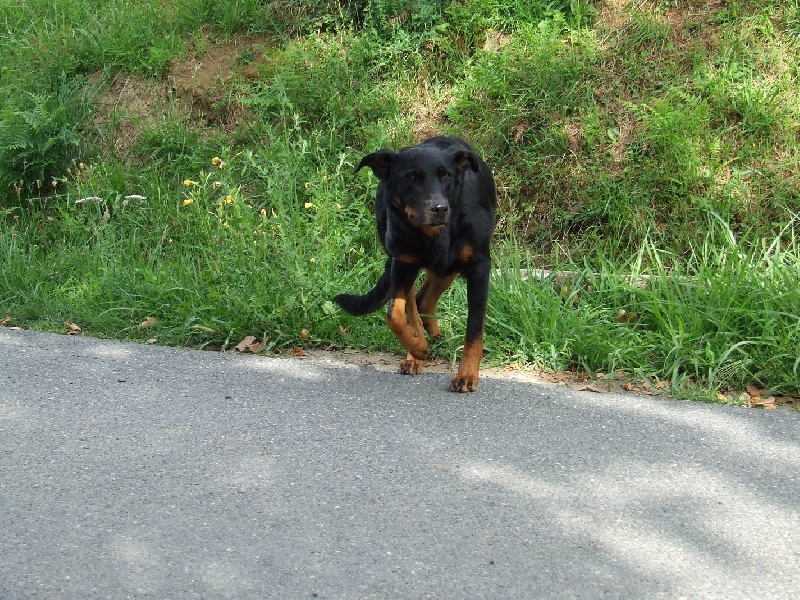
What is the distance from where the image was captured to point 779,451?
4.48 metres

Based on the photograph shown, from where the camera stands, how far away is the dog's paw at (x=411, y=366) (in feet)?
19.0

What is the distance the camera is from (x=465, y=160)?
5461 mm

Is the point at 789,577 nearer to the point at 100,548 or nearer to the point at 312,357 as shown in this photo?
the point at 100,548

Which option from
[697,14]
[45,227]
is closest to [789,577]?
[697,14]

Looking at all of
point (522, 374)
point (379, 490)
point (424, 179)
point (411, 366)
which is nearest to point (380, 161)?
point (424, 179)

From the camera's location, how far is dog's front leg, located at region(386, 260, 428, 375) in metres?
5.56

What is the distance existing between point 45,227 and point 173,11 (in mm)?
3395

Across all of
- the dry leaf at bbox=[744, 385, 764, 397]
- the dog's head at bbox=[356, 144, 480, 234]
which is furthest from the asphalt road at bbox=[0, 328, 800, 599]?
the dog's head at bbox=[356, 144, 480, 234]

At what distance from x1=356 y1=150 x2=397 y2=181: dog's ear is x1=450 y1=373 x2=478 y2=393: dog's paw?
1.19 meters

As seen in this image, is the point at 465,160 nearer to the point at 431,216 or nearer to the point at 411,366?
the point at 431,216

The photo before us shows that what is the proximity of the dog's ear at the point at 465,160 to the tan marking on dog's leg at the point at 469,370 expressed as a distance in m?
0.95

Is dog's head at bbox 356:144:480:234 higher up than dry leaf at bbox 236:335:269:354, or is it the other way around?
dog's head at bbox 356:144:480:234

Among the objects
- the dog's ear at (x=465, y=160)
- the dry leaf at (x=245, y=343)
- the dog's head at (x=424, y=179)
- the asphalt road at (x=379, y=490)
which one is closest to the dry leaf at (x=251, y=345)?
the dry leaf at (x=245, y=343)

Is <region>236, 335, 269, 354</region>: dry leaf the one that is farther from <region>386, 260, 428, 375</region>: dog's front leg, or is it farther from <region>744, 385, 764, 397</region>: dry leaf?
<region>744, 385, 764, 397</region>: dry leaf
